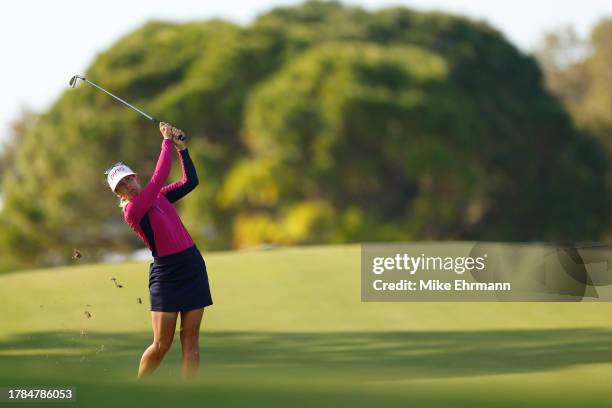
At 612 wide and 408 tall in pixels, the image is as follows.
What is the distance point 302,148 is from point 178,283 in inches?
1079

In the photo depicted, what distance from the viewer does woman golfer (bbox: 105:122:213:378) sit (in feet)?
24.1

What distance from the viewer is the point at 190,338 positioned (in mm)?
7570

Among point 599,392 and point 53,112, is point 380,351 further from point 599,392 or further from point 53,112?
point 53,112

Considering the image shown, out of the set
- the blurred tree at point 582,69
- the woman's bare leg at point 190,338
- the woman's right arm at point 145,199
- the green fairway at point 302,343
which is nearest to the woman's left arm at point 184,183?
the woman's right arm at point 145,199

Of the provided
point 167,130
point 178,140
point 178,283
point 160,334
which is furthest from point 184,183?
point 160,334

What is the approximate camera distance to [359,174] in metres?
35.8

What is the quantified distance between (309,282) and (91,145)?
23268mm

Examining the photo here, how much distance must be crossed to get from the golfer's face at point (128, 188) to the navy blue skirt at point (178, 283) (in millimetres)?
448

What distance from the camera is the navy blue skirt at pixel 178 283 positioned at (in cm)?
743

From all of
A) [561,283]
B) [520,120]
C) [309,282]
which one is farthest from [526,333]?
[520,120]

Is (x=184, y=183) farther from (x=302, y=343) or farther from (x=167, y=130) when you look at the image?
(x=302, y=343)

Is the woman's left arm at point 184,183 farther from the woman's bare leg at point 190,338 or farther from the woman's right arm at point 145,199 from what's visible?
the woman's bare leg at point 190,338

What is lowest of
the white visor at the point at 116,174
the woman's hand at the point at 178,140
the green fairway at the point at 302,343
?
the green fairway at the point at 302,343

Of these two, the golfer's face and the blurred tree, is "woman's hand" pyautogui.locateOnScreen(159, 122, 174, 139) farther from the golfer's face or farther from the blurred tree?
the blurred tree
